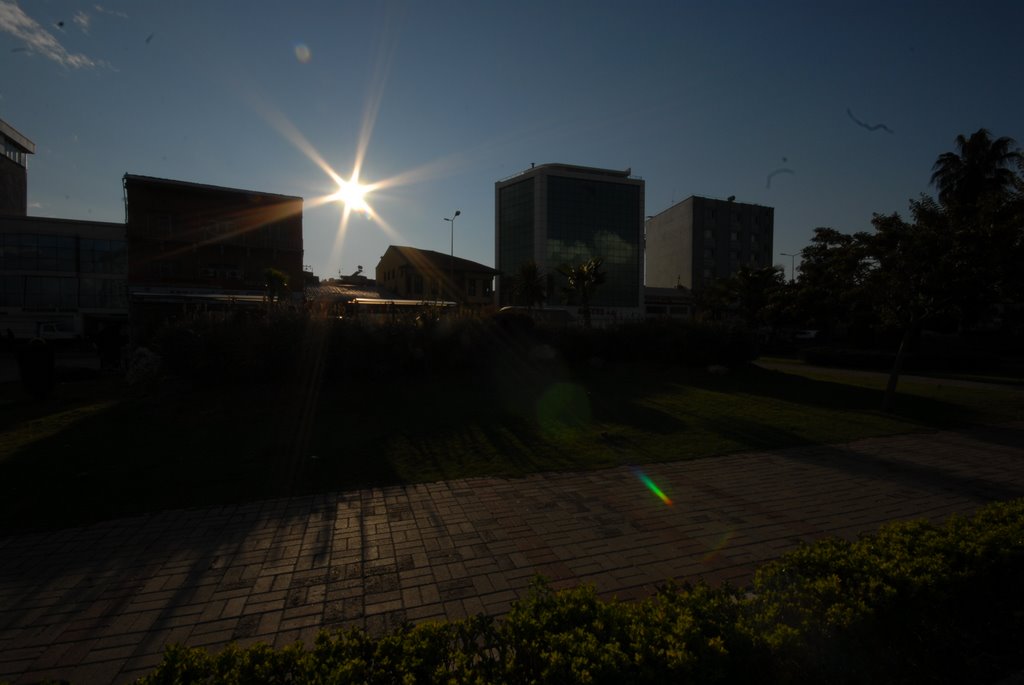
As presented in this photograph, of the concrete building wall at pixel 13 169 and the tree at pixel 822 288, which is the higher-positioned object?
the concrete building wall at pixel 13 169

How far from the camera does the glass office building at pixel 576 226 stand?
65312 mm

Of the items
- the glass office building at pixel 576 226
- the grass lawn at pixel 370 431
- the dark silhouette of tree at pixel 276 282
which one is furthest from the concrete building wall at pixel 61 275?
the glass office building at pixel 576 226

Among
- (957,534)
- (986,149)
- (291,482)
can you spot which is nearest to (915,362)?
(986,149)

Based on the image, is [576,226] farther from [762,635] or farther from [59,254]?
[762,635]

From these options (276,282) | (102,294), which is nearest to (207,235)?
(276,282)

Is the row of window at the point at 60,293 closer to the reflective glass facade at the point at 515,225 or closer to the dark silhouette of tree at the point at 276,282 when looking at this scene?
the dark silhouette of tree at the point at 276,282

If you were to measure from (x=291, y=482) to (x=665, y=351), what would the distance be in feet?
44.7

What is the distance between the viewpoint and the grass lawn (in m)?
5.71

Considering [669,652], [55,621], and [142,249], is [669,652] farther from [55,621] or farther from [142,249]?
[142,249]

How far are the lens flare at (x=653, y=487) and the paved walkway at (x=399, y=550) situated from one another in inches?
2.9

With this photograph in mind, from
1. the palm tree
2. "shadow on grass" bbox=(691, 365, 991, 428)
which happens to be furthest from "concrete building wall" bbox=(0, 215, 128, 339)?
the palm tree

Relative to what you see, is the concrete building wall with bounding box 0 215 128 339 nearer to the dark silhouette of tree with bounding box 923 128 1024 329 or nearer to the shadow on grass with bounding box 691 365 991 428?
the shadow on grass with bounding box 691 365 991 428

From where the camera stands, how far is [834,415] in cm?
1009

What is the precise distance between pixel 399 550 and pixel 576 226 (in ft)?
215
